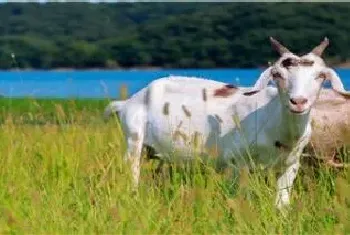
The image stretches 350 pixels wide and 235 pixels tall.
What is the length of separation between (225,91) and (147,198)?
1.66 m

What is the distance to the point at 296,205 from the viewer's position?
6621 mm

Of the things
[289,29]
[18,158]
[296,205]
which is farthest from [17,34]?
[296,205]

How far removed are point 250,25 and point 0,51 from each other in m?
8.04

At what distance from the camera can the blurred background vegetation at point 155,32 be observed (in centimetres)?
2750

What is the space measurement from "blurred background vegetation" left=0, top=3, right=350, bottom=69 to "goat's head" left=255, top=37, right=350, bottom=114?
1722 cm

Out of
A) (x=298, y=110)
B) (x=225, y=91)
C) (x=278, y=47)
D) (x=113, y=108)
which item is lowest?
(x=113, y=108)

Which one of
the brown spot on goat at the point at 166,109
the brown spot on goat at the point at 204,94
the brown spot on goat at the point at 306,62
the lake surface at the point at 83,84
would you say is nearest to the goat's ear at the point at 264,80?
the brown spot on goat at the point at 306,62

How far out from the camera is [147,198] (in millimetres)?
6898

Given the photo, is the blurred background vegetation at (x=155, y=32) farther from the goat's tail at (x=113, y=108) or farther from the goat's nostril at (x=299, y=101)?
the goat's nostril at (x=299, y=101)

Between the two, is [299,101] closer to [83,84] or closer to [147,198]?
[147,198]

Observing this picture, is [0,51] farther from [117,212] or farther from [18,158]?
[117,212]

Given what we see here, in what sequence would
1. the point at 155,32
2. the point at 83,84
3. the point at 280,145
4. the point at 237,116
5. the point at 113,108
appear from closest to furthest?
the point at 280,145 → the point at 237,116 → the point at 113,108 → the point at 83,84 → the point at 155,32

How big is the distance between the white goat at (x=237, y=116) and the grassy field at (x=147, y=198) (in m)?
0.17

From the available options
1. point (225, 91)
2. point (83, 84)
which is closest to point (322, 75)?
point (225, 91)
